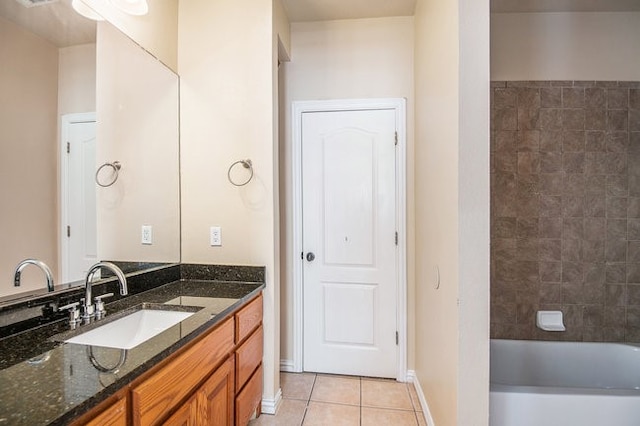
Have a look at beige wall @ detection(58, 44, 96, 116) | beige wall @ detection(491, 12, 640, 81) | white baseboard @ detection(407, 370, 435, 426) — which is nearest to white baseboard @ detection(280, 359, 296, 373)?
white baseboard @ detection(407, 370, 435, 426)

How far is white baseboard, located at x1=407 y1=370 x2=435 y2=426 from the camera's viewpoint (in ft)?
6.09

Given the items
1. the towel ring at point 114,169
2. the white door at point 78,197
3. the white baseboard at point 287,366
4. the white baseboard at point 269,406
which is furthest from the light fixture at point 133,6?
the white baseboard at point 287,366

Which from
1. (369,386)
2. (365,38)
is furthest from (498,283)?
(365,38)

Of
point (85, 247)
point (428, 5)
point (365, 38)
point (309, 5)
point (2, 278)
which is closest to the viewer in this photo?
point (2, 278)

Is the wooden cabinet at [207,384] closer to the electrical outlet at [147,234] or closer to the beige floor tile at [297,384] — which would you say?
the beige floor tile at [297,384]

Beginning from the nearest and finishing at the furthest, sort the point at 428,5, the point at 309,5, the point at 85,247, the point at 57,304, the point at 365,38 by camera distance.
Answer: the point at 57,304 < the point at 85,247 < the point at 428,5 < the point at 309,5 < the point at 365,38

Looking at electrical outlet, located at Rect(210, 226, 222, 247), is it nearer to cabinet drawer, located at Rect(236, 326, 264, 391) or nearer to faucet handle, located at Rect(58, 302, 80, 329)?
cabinet drawer, located at Rect(236, 326, 264, 391)

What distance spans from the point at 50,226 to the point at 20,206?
0.14 metres

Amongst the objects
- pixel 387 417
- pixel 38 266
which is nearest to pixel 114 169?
pixel 38 266

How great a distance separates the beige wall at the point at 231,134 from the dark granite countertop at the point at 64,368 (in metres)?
0.66

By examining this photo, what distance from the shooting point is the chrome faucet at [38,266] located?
3.73 ft

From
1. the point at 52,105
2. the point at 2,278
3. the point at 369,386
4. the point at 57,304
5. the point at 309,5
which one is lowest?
the point at 369,386

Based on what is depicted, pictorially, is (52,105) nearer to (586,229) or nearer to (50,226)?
(50,226)

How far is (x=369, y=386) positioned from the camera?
2281 mm
